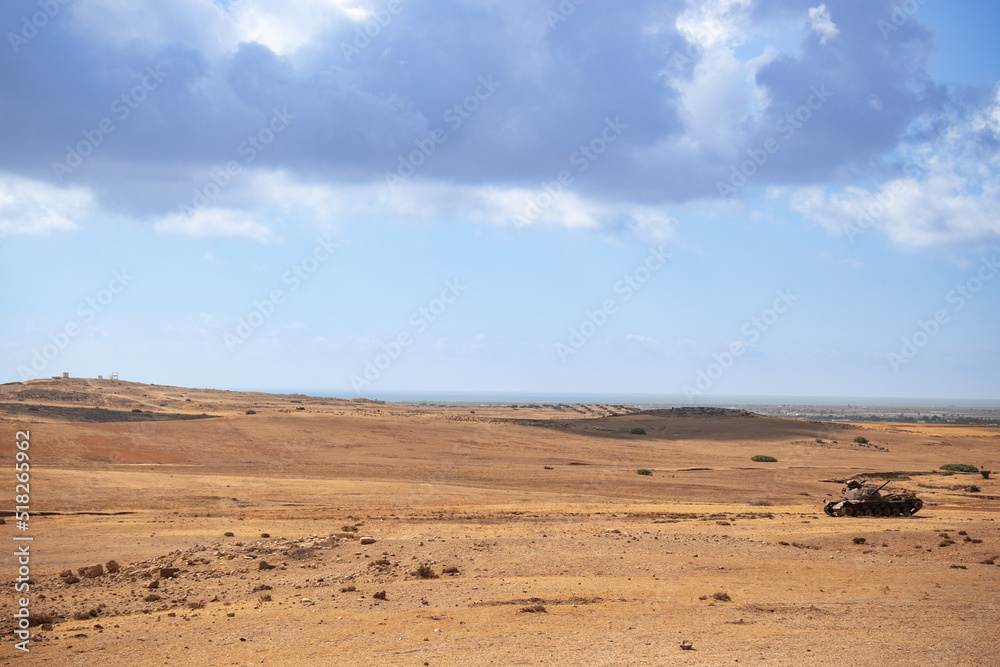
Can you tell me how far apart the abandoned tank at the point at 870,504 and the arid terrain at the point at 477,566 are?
2.59 feet

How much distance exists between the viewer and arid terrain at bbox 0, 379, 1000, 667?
12250 mm

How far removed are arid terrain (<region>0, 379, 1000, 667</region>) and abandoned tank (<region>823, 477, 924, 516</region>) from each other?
79 cm

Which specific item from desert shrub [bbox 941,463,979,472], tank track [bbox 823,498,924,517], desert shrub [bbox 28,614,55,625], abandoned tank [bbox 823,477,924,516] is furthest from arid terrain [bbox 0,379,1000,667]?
desert shrub [bbox 941,463,979,472]

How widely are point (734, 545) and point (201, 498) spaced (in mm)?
20864

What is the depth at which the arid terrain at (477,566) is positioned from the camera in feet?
40.2

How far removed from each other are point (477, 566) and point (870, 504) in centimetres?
1909

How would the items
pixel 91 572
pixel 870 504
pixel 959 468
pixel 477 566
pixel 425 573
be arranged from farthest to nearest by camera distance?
pixel 959 468 < pixel 870 504 < pixel 477 566 < pixel 425 573 < pixel 91 572

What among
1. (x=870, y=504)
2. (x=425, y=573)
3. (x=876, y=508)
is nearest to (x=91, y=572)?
(x=425, y=573)

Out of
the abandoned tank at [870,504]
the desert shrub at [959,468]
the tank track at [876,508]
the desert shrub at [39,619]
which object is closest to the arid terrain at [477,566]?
the desert shrub at [39,619]

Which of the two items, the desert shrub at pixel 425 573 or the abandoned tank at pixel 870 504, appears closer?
the desert shrub at pixel 425 573

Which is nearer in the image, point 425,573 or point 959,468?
point 425,573

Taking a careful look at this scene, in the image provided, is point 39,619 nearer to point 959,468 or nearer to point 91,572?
point 91,572

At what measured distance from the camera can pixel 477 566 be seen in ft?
57.3

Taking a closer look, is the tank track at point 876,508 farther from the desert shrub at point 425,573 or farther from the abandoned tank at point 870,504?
the desert shrub at point 425,573
